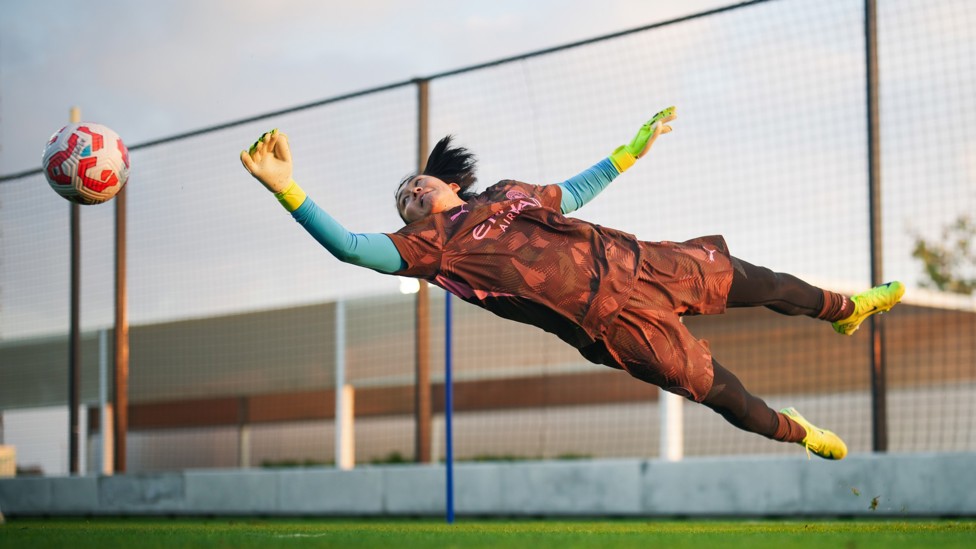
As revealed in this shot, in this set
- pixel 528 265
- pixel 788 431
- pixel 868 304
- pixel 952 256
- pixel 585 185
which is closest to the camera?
pixel 528 265

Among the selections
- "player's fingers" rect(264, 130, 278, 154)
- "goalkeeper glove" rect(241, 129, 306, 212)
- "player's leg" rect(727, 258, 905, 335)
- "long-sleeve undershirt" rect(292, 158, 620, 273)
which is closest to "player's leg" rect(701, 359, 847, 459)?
"player's leg" rect(727, 258, 905, 335)

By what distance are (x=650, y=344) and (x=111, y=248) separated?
23.3ft

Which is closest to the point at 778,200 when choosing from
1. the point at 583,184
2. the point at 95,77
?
the point at 583,184

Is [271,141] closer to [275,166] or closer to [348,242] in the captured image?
[275,166]

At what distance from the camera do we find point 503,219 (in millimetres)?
4484

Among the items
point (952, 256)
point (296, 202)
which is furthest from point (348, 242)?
point (952, 256)

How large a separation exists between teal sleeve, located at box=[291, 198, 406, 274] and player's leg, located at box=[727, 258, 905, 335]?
58.1 inches

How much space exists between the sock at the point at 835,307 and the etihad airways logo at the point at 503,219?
50.2 inches

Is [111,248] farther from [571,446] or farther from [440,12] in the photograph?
[571,446]

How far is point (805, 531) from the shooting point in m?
4.49

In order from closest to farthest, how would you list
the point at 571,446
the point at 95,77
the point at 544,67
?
1. the point at 544,67
2. the point at 571,446
3. the point at 95,77

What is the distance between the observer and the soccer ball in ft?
17.6

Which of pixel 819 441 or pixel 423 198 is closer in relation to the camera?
pixel 423 198

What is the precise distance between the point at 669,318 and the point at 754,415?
1.77ft
